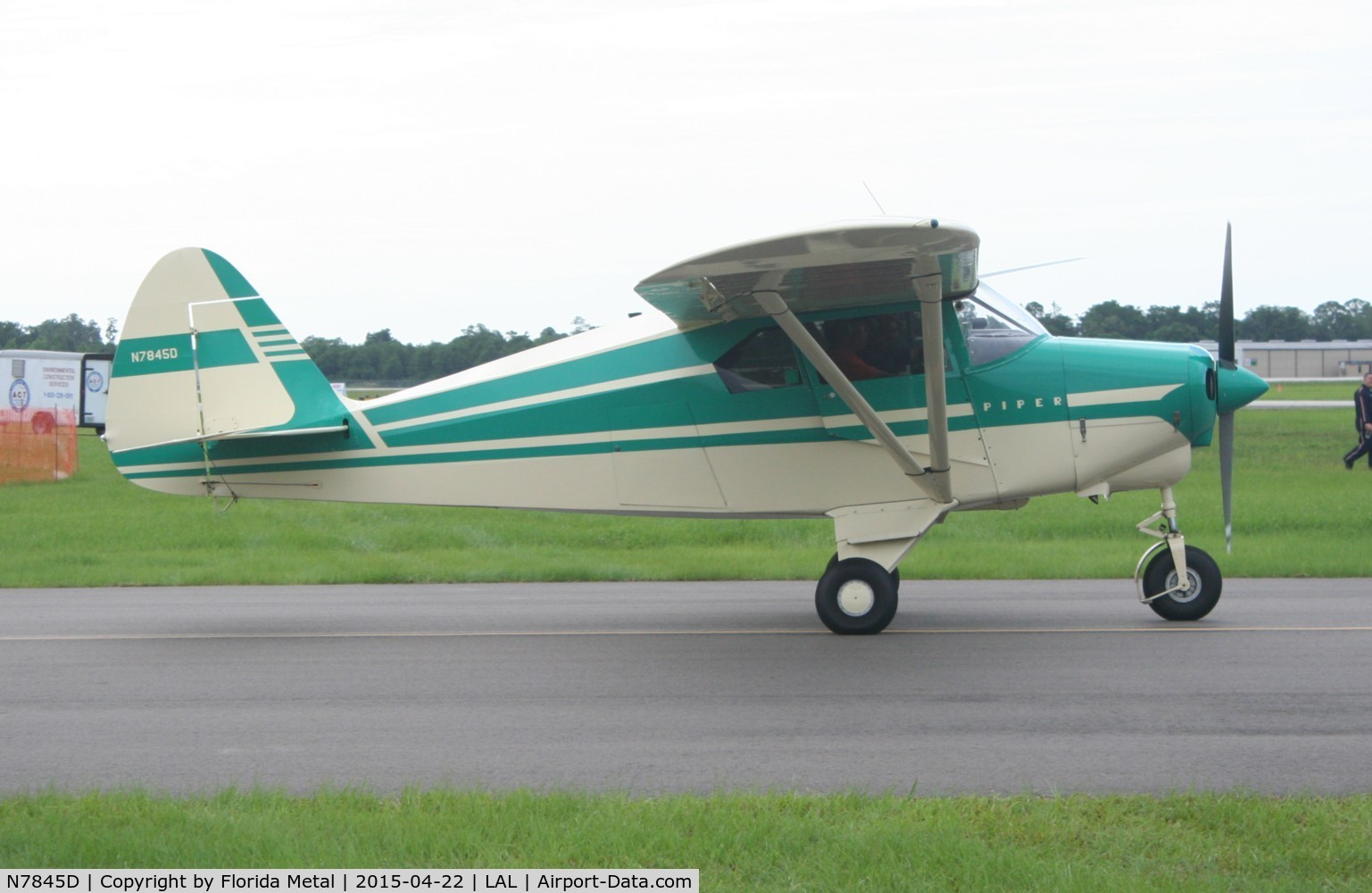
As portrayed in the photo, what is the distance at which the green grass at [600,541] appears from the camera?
43.6ft

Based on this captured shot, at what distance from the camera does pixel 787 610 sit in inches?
410

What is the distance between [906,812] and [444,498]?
5.79 metres

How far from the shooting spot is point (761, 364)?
9336 mm

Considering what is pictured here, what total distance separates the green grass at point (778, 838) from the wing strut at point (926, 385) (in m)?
3.96

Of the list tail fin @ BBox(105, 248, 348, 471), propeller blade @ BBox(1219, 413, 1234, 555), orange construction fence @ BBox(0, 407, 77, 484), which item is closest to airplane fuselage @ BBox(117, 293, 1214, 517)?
tail fin @ BBox(105, 248, 348, 471)

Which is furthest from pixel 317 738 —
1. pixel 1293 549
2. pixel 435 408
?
pixel 1293 549

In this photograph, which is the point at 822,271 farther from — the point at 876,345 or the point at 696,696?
the point at 696,696

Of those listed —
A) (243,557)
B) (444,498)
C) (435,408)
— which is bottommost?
(243,557)

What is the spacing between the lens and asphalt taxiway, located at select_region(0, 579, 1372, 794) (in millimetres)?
5551

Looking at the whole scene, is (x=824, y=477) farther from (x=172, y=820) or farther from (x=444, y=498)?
(x=172, y=820)

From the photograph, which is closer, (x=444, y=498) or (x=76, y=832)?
(x=76, y=832)

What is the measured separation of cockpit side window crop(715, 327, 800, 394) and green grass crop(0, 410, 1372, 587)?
13.2 ft

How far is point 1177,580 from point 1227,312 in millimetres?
2005

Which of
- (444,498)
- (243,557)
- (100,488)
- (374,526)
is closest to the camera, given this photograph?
(444,498)
